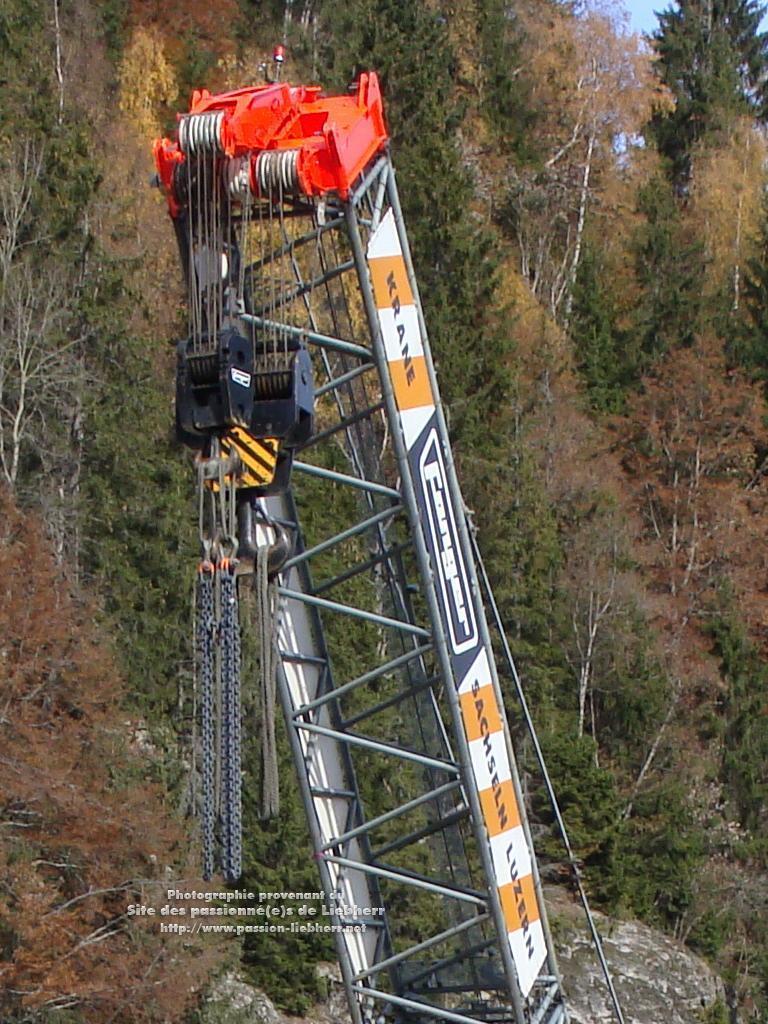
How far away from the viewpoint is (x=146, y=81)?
1506 inches

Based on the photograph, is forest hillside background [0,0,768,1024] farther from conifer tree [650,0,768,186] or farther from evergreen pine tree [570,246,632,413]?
conifer tree [650,0,768,186]

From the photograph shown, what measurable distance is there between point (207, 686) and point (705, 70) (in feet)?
143

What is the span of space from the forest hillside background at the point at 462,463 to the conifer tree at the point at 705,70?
2.36 m

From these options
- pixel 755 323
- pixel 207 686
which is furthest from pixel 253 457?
pixel 755 323

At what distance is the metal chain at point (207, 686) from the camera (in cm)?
940

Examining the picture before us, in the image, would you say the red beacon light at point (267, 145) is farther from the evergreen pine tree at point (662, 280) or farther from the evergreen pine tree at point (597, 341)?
the evergreen pine tree at point (662, 280)

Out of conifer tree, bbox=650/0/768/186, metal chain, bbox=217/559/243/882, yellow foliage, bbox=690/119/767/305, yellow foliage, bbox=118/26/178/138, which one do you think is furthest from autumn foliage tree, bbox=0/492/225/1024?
conifer tree, bbox=650/0/768/186

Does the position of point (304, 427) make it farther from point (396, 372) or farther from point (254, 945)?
point (254, 945)

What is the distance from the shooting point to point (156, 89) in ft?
126

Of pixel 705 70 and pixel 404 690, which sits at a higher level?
pixel 705 70

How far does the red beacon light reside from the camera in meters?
10.7

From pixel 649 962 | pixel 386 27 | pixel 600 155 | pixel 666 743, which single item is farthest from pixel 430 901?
pixel 600 155

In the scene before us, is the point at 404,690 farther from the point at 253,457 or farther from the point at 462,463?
the point at 462,463

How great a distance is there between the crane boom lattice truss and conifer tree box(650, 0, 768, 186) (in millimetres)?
38568
